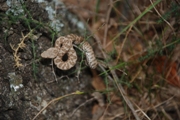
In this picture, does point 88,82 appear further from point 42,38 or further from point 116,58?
point 42,38

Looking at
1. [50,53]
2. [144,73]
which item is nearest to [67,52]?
[50,53]

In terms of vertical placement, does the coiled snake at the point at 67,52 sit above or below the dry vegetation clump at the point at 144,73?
above

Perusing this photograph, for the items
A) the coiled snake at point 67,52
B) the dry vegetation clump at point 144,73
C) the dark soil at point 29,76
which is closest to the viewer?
the dark soil at point 29,76

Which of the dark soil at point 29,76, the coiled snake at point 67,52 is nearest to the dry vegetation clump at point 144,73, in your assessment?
the coiled snake at point 67,52

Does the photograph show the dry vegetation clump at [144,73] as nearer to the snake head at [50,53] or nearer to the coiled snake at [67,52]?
the coiled snake at [67,52]

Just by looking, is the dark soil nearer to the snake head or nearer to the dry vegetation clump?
the snake head

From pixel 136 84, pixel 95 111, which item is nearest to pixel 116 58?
pixel 136 84

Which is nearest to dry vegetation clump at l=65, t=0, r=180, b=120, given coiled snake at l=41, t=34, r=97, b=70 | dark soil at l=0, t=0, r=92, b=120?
coiled snake at l=41, t=34, r=97, b=70

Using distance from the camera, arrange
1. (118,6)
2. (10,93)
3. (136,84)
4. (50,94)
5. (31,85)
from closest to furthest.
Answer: (10,93), (31,85), (50,94), (136,84), (118,6)
